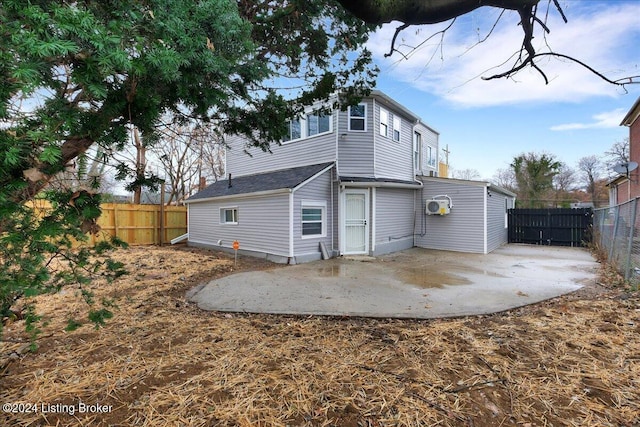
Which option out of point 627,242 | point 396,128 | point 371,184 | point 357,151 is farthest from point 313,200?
point 627,242

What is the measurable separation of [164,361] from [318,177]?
23.7 feet

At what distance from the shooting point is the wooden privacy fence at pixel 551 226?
502 inches

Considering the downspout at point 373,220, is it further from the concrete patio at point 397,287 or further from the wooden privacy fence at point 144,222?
the wooden privacy fence at point 144,222

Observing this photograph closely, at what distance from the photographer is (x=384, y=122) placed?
34.8 ft

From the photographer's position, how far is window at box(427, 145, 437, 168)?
1488 cm

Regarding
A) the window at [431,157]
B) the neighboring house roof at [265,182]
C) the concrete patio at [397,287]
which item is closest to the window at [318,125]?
the neighboring house roof at [265,182]

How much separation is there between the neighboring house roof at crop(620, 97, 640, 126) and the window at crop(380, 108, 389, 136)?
959 cm

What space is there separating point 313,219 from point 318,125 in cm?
344

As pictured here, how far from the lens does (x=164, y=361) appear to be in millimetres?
2707

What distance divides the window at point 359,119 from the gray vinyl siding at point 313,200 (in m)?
1.76

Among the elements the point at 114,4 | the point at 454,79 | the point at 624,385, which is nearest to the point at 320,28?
the point at 454,79

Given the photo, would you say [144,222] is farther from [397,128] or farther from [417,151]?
[417,151]

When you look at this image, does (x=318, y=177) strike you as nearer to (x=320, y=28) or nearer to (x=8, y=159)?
(x=320, y=28)

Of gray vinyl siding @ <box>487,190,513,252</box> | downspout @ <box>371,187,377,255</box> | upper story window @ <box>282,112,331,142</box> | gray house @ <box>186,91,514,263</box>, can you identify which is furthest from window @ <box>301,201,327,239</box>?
gray vinyl siding @ <box>487,190,513,252</box>
